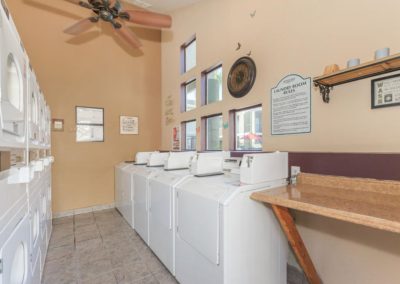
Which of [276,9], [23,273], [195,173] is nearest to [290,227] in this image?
[195,173]

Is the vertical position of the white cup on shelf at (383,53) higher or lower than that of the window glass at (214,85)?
lower

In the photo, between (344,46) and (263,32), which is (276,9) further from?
(344,46)

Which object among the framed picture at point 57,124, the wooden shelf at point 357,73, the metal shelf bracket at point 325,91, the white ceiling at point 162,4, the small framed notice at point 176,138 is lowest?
the small framed notice at point 176,138

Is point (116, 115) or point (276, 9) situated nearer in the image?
point (276, 9)

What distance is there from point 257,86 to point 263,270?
71.2 inches

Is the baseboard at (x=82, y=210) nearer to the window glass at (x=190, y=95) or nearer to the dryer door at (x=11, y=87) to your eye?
the window glass at (x=190, y=95)

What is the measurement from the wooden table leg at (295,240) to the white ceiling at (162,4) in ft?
12.4

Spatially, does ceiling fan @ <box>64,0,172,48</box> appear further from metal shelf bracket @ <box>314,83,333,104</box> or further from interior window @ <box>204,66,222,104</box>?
metal shelf bracket @ <box>314,83,333,104</box>

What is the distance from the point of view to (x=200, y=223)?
154 centimetres

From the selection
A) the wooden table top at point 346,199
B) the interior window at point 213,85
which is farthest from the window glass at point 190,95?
A: the wooden table top at point 346,199

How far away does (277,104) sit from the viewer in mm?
→ 2143

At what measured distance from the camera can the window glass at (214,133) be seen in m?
3.18

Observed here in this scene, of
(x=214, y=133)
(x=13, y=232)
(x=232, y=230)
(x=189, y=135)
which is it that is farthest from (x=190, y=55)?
(x=13, y=232)

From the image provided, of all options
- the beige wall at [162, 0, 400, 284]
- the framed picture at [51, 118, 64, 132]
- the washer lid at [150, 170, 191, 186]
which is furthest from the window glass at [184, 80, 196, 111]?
the framed picture at [51, 118, 64, 132]
